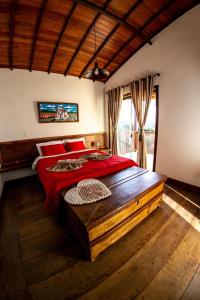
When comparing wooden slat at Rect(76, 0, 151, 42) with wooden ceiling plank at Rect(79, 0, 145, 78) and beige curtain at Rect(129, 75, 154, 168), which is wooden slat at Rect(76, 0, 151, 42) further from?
beige curtain at Rect(129, 75, 154, 168)

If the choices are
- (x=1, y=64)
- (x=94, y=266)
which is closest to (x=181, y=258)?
(x=94, y=266)

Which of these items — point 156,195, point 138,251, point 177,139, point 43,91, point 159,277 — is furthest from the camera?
point 43,91

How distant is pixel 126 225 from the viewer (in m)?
1.69

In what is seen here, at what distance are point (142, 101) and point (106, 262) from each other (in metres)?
3.18

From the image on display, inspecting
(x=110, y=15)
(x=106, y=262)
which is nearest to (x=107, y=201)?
(x=106, y=262)

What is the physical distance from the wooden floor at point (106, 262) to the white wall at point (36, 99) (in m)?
2.19

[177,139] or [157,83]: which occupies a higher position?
[157,83]

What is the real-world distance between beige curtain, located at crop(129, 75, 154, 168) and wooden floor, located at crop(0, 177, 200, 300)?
160 cm

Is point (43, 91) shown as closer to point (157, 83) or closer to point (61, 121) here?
point (61, 121)

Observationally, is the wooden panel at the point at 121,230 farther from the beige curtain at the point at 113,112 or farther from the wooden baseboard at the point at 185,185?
the beige curtain at the point at 113,112

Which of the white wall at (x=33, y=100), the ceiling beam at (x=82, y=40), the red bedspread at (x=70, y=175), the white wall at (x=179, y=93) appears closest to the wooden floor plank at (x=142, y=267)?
the red bedspread at (x=70, y=175)

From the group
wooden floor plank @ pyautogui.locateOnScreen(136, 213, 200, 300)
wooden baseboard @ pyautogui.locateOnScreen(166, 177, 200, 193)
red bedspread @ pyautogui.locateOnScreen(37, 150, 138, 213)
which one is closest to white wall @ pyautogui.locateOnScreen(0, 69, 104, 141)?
red bedspread @ pyautogui.locateOnScreen(37, 150, 138, 213)

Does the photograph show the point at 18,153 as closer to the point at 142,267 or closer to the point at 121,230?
the point at 121,230

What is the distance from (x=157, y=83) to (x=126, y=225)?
115 inches
